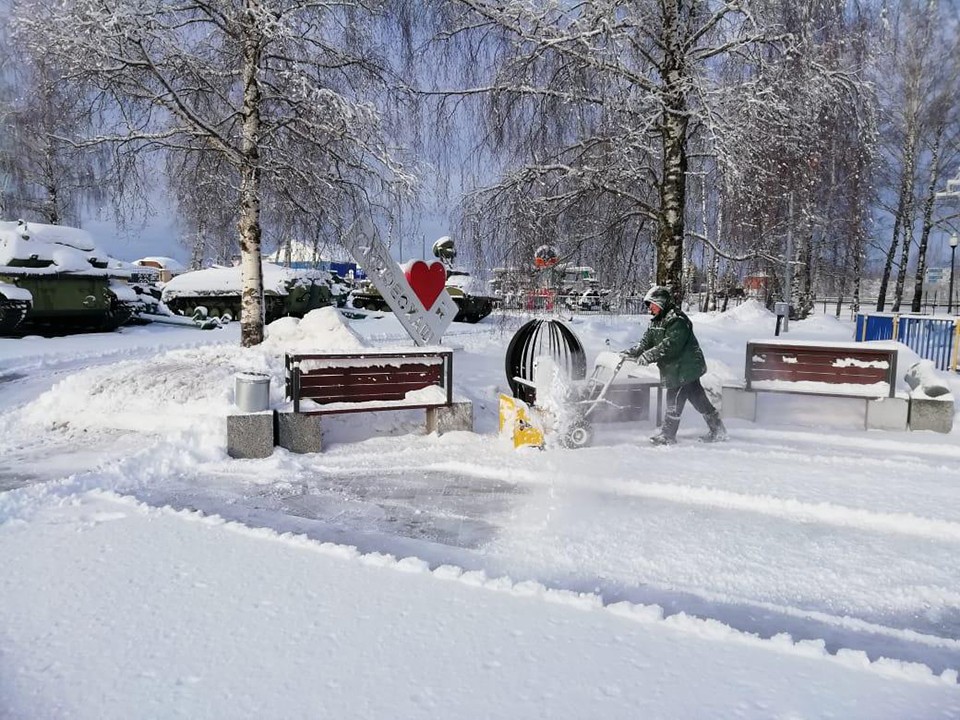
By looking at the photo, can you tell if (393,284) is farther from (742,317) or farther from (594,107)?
(742,317)

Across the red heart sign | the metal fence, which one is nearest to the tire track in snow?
the red heart sign

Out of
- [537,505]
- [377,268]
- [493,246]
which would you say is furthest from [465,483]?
[493,246]

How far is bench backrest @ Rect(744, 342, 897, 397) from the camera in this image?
762 cm

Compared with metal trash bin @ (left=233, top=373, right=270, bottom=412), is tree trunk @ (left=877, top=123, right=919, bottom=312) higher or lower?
higher

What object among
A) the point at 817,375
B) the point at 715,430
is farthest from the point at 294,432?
the point at 817,375

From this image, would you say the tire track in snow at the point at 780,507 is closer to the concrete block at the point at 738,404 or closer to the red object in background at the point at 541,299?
the concrete block at the point at 738,404

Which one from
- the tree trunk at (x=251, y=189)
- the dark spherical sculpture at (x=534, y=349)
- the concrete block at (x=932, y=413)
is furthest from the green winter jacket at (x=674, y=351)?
the tree trunk at (x=251, y=189)

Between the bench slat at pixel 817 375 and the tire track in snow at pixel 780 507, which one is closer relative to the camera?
the tire track in snow at pixel 780 507

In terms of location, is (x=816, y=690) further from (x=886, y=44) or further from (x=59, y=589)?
(x=886, y=44)

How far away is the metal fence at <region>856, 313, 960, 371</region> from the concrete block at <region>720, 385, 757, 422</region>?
500cm

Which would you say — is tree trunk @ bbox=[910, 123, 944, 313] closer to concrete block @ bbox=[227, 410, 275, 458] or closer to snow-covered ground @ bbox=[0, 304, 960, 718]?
snow-covered ground @ bbox=[0, 304, 960, 718]

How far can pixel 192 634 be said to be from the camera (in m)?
2.95

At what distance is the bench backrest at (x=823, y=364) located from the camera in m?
7.62

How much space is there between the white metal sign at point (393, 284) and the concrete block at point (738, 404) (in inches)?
134
